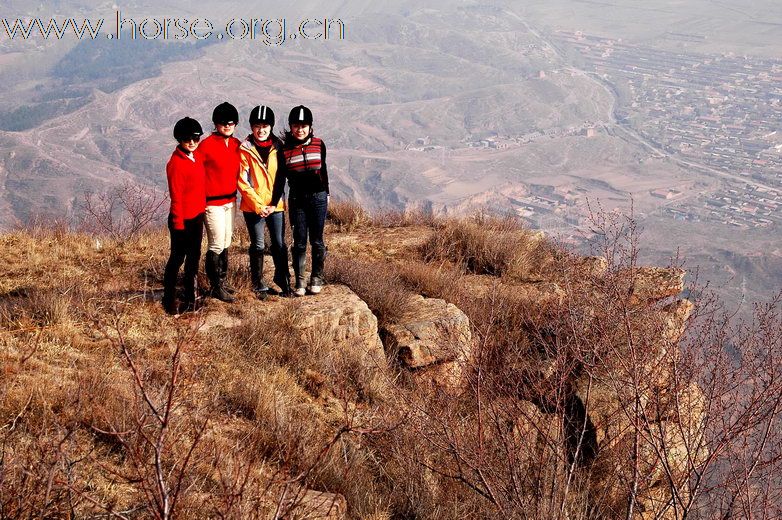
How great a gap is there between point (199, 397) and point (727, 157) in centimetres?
13403

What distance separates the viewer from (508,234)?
8859mm

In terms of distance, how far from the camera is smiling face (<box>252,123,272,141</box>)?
5.32 m

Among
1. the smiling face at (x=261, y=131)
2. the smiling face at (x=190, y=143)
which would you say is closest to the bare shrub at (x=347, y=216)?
the smiling face at (x=261, y=131)

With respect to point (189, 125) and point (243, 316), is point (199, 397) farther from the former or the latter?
point (189, 125)

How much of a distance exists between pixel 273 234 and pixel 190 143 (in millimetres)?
1305

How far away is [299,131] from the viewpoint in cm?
545

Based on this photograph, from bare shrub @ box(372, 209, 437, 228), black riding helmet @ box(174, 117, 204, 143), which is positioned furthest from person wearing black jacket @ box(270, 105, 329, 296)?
bare shrub @ box(372, 209, 437, 228)

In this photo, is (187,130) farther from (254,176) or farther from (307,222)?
(307,222)

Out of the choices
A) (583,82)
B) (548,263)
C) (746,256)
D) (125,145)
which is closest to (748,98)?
(583,82)

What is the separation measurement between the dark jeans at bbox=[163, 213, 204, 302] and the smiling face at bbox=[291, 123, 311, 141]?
3.61 feet

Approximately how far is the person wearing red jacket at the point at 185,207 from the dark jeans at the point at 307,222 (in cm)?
93

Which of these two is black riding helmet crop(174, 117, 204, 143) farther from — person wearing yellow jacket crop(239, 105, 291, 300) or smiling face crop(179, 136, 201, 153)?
person wearing yellow jacket crop(239, 105, 291, 300)

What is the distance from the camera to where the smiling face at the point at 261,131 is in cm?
532

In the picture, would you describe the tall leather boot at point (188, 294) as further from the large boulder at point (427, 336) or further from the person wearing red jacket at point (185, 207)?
the large boulder at point (427, 336)
